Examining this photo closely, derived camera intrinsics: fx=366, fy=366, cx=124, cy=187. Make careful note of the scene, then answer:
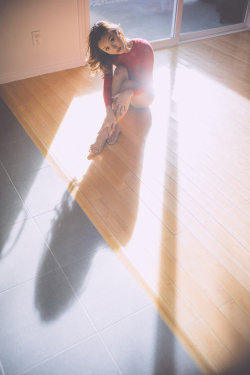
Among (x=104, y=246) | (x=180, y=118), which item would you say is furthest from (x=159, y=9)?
(x=104, y=246)

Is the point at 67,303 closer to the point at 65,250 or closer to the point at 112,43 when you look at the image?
the point at 65,250

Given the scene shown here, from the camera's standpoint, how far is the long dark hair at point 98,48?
214 cm

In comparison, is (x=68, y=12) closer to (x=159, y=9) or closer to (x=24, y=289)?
(x=159, y=9)

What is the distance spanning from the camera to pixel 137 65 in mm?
2436

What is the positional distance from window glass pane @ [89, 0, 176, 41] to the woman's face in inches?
68.5

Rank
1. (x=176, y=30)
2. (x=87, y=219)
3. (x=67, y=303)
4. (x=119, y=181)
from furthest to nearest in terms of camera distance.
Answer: (x=176, y=30) < (x=119, y=181) < (x=87, y=219) < (x=67, y=303)

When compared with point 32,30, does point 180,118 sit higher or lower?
lower

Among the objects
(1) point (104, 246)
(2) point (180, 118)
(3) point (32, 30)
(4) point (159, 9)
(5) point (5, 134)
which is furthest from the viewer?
(4) point (159, 9)

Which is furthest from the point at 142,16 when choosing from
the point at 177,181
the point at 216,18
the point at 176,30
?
the point at 177,181

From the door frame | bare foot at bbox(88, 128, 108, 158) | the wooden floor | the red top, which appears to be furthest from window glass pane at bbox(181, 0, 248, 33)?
bare foot at bbox(88, 128, 108, 158)

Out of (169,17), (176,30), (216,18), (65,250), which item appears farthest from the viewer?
(216,18)

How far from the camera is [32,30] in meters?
2.97

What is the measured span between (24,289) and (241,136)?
67.5 inches

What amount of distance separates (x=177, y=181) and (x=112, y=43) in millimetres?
908
